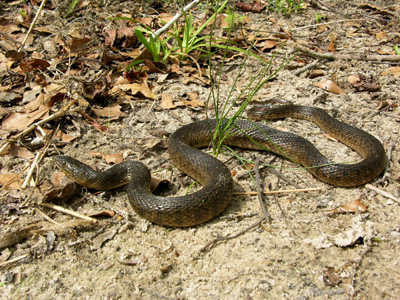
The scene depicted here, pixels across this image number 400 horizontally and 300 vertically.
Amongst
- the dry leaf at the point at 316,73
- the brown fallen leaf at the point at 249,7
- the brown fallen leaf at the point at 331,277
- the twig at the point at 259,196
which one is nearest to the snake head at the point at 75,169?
the twig at the point at 259,196

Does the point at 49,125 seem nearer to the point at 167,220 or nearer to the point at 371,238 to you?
the point at 167,220

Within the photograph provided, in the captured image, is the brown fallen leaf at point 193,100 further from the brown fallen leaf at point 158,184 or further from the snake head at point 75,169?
the snake head at point 75,169

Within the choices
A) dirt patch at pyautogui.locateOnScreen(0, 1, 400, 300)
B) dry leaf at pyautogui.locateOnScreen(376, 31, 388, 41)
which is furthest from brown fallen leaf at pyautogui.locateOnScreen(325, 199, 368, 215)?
dry leaf at pyautogui.locateOnScreen(376, 31, 388, 41)

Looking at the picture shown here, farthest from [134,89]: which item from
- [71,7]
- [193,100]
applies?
[71,7]

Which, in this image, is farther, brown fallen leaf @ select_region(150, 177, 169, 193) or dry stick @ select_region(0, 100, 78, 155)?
dry stick @ select_region(0, 100, 78, 155)

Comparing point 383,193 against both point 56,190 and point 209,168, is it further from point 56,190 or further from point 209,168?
point 56,190

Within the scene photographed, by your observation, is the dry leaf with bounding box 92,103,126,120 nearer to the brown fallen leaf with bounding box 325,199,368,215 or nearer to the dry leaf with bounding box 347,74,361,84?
the brown fallen leaf with bounding box 325,199,368,215
